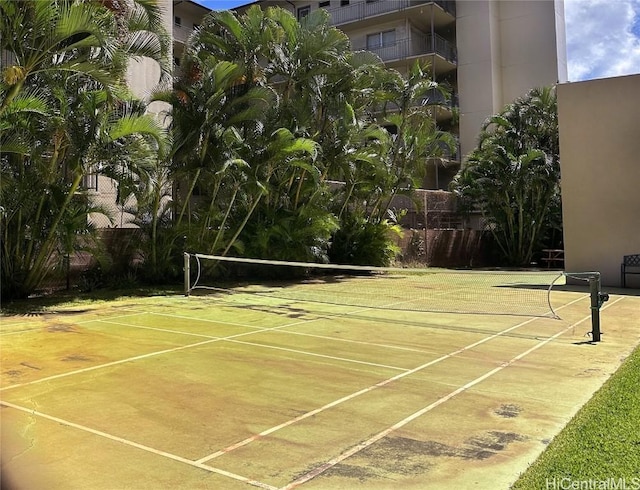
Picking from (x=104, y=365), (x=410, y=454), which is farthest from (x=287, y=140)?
(x=410, y=454)

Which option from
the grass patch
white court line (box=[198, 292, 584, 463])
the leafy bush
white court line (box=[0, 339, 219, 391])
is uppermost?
the leafy bush

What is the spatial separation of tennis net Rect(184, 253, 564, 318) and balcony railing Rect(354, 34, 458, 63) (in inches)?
737

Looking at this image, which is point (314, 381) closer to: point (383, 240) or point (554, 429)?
point (554, 429)

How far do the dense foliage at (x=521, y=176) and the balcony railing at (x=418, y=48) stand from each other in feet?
32.9

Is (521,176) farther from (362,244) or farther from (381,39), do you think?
(381,39)

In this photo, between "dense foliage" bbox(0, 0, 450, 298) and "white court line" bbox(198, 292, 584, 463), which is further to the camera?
"dense foliage" bbox(0, 0, 450, 298)

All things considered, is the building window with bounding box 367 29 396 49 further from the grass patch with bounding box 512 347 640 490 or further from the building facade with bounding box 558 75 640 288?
the grass patch with bounding box 512 347 640 490

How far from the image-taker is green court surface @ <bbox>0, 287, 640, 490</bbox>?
161 inches

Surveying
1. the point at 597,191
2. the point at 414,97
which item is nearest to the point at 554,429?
the point at 597,191

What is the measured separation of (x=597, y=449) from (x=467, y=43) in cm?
3551

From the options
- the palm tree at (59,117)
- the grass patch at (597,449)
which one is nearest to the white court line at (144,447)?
the grass patch at (597,449)

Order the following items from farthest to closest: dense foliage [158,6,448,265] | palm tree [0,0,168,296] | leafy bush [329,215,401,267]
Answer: leafy bush [329,215,401,267]
dense foliage [158,6,448,265]
palm tree [0,0,168,296]

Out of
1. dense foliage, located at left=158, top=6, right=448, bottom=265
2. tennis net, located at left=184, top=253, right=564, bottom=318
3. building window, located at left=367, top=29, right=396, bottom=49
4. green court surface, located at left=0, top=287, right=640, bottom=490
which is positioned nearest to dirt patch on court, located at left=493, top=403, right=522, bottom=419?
green court surface, located at left=0, top=287, right=640, bottom=490

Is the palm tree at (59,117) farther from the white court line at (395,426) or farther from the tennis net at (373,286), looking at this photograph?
the white court line at (395,426)
